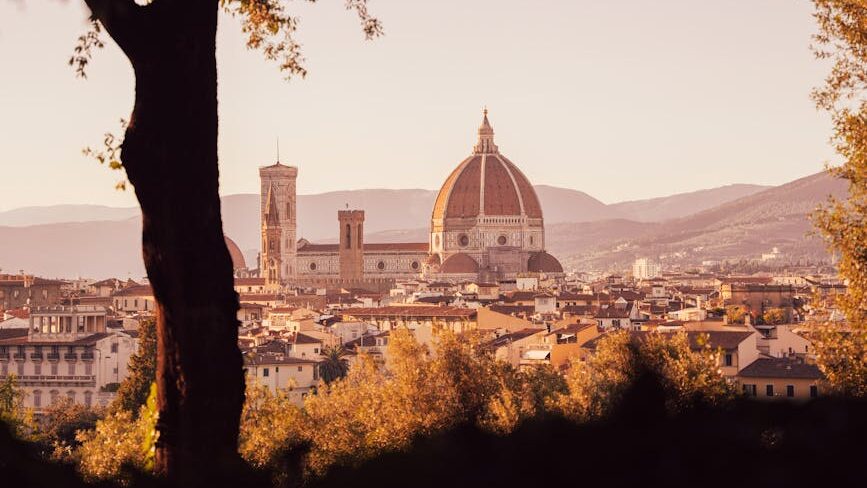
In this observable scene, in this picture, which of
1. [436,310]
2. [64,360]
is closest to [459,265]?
[436,310]

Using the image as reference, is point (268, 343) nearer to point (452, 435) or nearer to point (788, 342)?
point (788, 342)

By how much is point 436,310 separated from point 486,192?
83307 mm

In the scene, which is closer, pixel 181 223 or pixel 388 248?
pixel 181 223

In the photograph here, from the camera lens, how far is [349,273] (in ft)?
506

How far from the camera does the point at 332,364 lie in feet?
182

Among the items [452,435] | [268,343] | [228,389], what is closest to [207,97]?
[228,389]

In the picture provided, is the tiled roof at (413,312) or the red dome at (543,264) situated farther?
the red dome at (543,264)

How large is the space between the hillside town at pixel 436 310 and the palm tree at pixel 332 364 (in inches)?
12.3

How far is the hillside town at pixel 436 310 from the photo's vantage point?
4628 centimetres

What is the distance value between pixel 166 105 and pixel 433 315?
6843 cm

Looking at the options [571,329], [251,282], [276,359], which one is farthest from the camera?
[251,282]

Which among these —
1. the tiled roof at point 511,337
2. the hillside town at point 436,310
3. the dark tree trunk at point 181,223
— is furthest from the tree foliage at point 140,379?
the dark tree trunk at point 181,223

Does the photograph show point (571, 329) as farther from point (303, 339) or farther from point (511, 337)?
point (303, 339)

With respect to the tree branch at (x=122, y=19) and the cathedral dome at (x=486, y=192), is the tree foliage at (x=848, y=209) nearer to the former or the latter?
the tree branch at (x=122, y=19)
